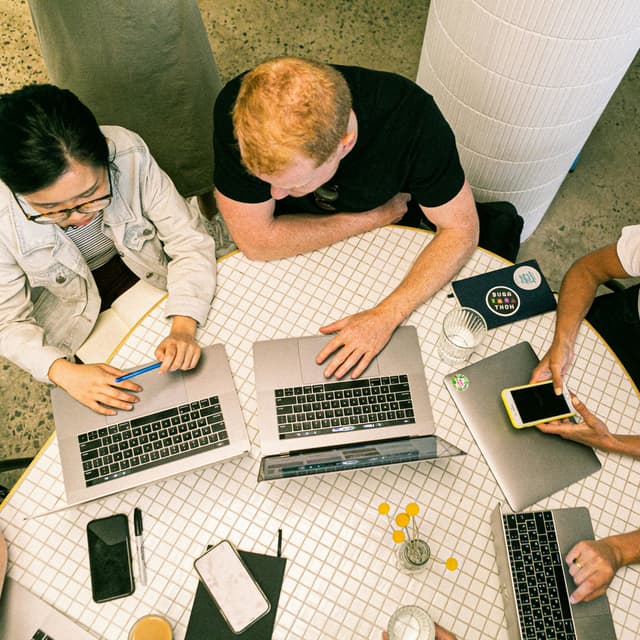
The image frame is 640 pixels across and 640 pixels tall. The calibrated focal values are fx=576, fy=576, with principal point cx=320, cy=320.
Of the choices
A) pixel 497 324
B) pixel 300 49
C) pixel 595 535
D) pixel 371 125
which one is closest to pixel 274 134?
pixel 371 125

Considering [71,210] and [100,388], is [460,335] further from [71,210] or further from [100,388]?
[71,210]

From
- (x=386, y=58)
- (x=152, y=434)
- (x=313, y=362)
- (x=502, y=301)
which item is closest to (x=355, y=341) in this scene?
(x=313, y=362)

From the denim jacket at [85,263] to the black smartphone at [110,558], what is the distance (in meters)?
0.41

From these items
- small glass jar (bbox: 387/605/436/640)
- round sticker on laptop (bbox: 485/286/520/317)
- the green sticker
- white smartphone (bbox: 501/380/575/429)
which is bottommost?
small glass jar (bbox: 387/605/436/640)

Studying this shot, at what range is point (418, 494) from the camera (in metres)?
1.26

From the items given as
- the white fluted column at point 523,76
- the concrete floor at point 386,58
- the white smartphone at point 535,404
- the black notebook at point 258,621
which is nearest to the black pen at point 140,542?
the black notebook at point 258,621

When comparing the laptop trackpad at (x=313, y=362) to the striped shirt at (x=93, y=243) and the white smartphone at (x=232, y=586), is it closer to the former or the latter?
the white smartphone at (x=232, y=586)

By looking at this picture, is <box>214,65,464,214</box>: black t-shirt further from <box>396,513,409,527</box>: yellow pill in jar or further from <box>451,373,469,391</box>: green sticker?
<box>396,513,409,527</box>: yellow pill in jar

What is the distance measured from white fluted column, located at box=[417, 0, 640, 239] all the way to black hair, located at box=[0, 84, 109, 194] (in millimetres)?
970

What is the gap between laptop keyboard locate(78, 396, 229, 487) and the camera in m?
1.24

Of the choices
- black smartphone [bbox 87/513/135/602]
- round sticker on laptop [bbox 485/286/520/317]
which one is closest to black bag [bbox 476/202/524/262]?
round sticker on laptop [bbox 485/286/520/317]

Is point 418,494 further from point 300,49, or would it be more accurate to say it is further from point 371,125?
point 300,49

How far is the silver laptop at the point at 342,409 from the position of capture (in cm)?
121

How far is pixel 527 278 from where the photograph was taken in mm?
1442
